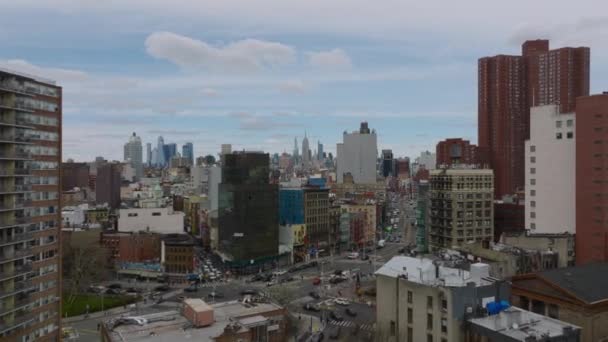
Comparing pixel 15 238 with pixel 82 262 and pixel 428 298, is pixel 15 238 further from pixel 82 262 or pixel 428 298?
pixel 82 262

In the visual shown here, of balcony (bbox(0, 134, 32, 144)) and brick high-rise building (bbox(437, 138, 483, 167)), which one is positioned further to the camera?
brick high-rise building (bbox(437, 138, 483, 167))

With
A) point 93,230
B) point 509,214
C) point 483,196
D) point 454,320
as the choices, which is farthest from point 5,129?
point 509,214

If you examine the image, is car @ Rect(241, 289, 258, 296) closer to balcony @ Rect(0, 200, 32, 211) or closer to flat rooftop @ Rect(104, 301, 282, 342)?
flat rooftop @ Rect(104, 301, 282, 342)

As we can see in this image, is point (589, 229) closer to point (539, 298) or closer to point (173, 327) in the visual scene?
point (539, 298)

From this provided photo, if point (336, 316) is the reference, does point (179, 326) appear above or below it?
above

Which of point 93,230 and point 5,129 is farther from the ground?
point 5,129


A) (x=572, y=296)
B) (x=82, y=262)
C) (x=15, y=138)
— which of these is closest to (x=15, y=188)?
(x=15, y=138)

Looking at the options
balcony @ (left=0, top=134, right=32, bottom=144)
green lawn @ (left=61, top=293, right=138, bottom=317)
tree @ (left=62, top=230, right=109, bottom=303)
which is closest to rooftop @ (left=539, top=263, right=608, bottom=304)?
balcony @ (left=0, top=134, right=32, bottom=144)
